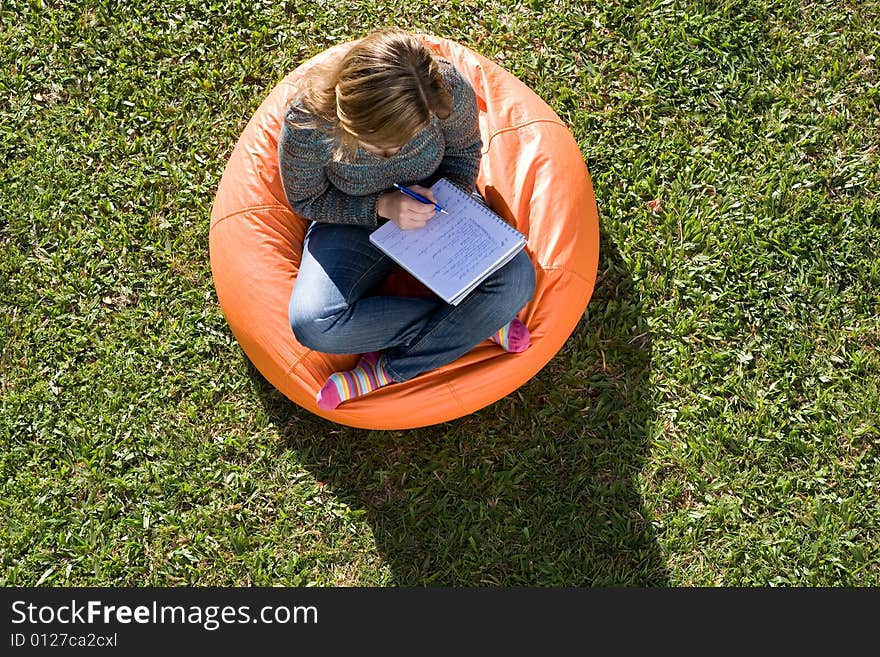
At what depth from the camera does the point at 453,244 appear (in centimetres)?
305

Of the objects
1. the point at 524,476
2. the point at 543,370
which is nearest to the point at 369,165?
the point at 543,370

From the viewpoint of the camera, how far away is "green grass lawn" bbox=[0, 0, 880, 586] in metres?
3.61

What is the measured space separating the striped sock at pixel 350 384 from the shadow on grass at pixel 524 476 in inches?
18.0

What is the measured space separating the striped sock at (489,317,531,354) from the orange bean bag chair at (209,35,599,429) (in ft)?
0.12

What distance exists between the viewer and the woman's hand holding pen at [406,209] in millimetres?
2984

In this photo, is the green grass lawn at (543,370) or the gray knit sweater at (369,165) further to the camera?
the green grass lawn at (543,370)

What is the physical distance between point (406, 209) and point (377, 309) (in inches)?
16.0

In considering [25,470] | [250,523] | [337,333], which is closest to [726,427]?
[337,333]

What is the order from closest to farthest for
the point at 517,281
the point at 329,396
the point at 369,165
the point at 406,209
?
the point at 369,165 → the point at 406,209 → the point at 517,281 → the point at 329,396

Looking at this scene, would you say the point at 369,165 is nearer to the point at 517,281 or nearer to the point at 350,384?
the point at 517,281

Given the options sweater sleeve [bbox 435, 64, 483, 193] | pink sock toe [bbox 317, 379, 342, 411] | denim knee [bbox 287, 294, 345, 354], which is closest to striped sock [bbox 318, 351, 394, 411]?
pink sock toe [bbox 317, 379, 342, 411]

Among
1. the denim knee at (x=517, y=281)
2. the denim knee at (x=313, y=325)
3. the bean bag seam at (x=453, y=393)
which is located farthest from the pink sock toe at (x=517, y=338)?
the denim knee at (x=313, y=325)
